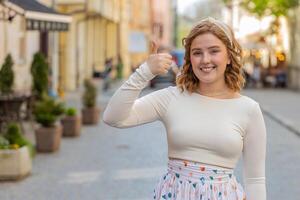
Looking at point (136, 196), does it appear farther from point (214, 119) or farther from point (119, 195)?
point (214, 119)

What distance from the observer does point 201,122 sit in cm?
274

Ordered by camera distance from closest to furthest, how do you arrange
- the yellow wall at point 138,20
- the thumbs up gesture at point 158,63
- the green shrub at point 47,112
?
the thumbs up gesture at point 158,63 → the green shrub at point 47,112 → the yellow wall at point 138,20

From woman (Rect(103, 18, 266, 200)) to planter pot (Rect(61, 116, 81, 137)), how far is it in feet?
34.0

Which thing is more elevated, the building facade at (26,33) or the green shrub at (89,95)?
the building facade at (26,33)

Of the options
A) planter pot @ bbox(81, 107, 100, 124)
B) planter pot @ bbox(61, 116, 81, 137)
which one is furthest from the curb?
planter pot @ bbox(61, 116, 81, 137)

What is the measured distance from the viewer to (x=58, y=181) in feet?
27.4

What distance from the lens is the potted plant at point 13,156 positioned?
8.05 metres

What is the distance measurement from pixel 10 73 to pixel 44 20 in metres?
1.24

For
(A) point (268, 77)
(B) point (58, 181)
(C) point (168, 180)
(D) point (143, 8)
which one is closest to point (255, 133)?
(C) point (168, 180)

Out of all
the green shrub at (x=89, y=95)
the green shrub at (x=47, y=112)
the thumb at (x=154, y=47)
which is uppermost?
the thumb at (x=154, y=47)

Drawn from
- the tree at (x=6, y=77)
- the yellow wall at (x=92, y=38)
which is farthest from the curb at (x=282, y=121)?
the yellow wall at (x=92, y=38)

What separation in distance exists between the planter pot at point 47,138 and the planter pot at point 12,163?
224 centimetres

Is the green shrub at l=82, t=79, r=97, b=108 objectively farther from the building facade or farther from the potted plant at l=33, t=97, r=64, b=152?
the potted plant at l=33, t=97, r=64, b=152

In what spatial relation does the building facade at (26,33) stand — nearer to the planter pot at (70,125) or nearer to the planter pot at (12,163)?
the planter pot at (70,125)
